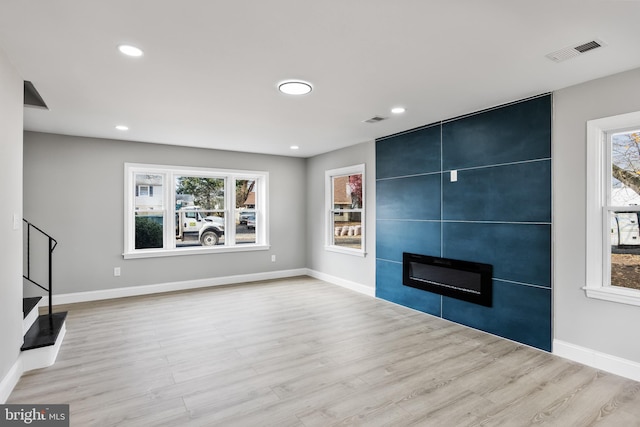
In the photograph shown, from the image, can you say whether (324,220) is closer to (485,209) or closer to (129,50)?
(485,209)

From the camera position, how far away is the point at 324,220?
636 cm

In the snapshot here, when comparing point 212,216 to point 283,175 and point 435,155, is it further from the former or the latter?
point 435,155

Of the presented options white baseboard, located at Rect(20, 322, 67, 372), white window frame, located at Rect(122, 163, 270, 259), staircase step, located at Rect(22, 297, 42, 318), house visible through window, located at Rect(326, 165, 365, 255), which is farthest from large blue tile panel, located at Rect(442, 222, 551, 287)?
staircase step, located at Rect(22, 297, 42, 318)

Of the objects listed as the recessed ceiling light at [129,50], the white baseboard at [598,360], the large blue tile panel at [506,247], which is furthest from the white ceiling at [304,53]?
the white baseboard at [598,360]

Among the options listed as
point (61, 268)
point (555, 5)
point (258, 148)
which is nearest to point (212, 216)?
point (258, 148)

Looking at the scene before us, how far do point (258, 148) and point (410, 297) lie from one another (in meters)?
3.53

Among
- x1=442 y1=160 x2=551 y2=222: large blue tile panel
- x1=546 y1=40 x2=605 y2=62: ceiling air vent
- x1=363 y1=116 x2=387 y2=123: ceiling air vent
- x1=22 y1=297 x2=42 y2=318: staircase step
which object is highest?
x1=363 y1=116 x2=387 y2=123: ceiling air vent

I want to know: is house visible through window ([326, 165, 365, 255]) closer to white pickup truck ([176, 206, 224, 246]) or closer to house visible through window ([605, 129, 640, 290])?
white pickup truck ([176, 206, 224, 246])

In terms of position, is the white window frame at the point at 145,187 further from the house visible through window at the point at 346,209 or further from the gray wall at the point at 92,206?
the house visible through window at the point at 346,209

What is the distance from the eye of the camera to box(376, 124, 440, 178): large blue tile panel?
4.26 metres

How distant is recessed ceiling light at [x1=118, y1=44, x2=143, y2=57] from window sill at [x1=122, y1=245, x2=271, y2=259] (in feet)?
12.2

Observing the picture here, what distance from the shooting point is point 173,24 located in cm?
200

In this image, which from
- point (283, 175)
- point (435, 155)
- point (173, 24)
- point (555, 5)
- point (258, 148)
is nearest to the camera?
point (555, 5)

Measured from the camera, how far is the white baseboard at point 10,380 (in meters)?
2.29
